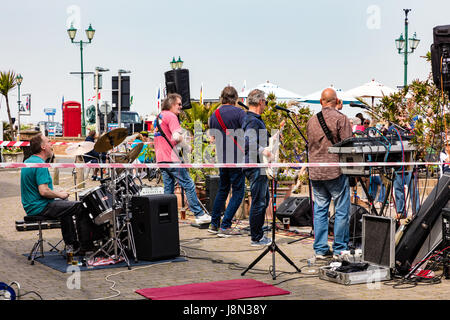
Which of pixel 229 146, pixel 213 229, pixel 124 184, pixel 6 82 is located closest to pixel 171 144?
pixel 229 146

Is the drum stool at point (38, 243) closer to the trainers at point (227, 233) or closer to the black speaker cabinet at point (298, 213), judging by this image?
the trainers at point (227, 233)

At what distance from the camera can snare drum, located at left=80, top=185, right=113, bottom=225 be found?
7480 millimetres

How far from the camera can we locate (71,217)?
7684mm

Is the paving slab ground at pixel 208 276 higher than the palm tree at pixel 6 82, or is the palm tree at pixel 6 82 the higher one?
the palm tree at pixel 6 82

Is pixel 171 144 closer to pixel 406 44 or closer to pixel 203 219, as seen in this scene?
pixel 203 219

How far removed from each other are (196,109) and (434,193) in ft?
42.3

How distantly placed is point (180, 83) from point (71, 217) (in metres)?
5.61

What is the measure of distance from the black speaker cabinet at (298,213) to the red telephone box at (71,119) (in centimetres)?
3967

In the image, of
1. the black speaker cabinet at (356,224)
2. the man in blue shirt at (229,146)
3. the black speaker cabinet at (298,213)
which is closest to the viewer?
the black speaker cabinet at (356,224)

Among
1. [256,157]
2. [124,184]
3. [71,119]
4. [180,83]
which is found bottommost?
[124,184]

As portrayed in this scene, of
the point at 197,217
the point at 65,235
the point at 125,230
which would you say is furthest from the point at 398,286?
the point at 197,217

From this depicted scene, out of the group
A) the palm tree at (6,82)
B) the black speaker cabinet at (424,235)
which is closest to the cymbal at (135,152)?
the black speaker cabinet at (424,235)

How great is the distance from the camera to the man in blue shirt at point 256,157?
8.42 metres
